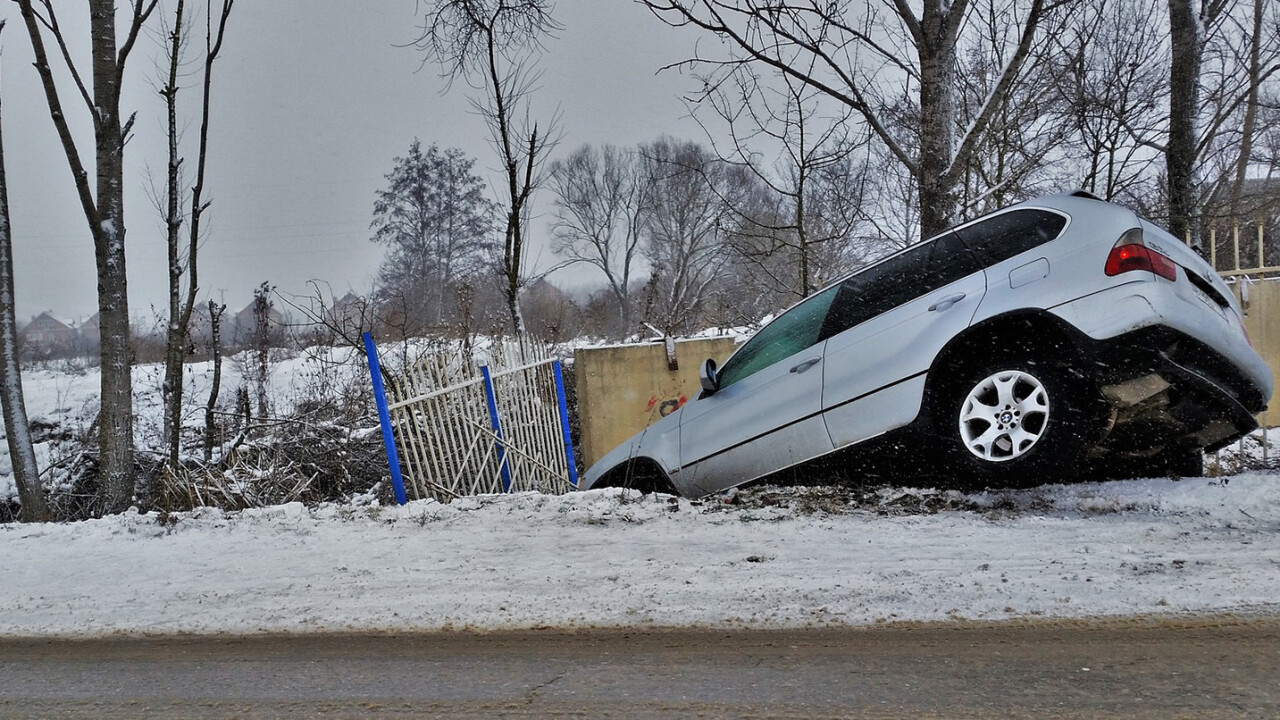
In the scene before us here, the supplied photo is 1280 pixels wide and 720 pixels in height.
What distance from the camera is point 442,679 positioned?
2750mm

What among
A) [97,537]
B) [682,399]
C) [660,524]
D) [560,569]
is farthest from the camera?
[682,399]

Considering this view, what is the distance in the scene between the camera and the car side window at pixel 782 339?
18.3 feet

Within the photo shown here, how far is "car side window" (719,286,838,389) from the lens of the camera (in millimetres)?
A: 5590

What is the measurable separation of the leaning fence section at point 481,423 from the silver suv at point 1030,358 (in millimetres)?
2762

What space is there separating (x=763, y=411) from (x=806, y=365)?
45 centimetres

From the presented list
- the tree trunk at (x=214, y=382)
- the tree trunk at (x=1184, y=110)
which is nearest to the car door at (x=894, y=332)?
the tree trunk at (x=214, y=382)

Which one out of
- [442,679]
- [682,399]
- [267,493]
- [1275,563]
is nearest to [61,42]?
[267,493]

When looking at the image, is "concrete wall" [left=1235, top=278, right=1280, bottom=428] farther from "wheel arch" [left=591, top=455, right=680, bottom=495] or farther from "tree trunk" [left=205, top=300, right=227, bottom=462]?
"tree trunk" [left=205, top=300, right=227, bottom=462]

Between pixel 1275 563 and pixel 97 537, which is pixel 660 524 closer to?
pixel 1275 563

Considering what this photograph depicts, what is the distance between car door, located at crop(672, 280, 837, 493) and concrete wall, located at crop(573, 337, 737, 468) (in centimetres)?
334

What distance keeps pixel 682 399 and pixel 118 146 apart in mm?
6582

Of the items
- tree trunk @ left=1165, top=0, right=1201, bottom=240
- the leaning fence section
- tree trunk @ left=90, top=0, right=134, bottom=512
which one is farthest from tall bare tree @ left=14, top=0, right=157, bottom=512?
tree trunk @ left=1165, top=0, right=1201, bottom=240

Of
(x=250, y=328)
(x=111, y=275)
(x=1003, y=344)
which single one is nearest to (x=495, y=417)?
(x=111, y=275)

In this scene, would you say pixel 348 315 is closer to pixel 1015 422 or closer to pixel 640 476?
pixel 640 476
